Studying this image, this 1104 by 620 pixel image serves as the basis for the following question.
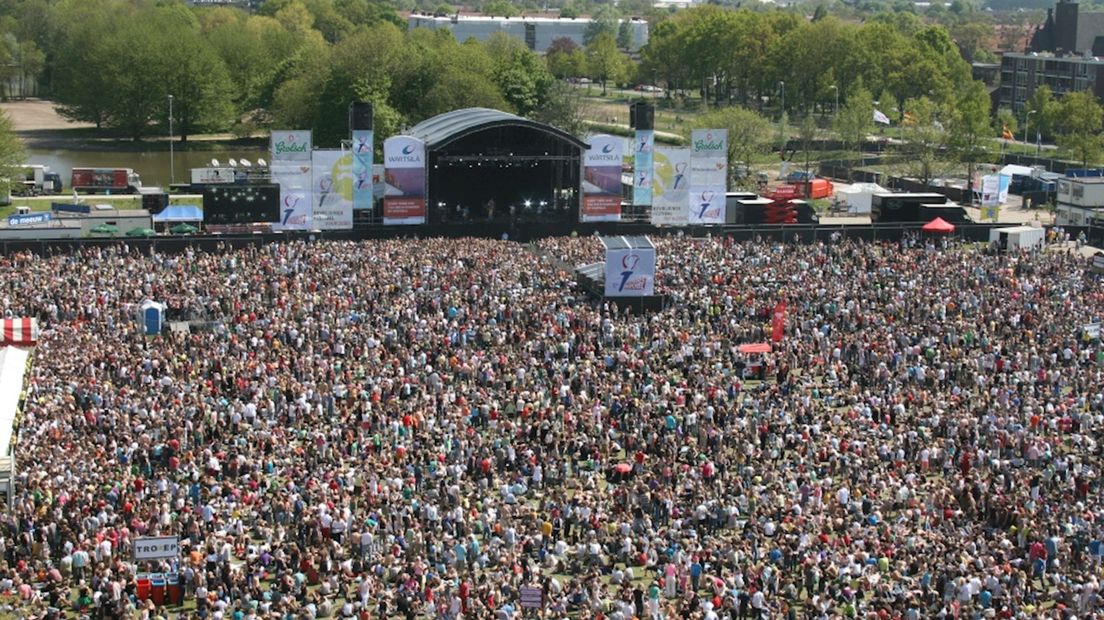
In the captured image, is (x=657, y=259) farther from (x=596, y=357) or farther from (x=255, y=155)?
(x=255, y=155)

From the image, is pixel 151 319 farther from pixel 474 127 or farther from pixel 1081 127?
pixel 1081 127

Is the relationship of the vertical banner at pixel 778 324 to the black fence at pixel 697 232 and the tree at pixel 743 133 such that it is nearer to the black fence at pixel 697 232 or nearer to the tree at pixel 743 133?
the black fence at pixel 697 232

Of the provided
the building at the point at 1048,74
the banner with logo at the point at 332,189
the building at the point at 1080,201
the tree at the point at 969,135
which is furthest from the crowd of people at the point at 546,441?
the building at the point at 1048,74

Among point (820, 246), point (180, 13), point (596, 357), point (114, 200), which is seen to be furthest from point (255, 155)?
point (596, 357)

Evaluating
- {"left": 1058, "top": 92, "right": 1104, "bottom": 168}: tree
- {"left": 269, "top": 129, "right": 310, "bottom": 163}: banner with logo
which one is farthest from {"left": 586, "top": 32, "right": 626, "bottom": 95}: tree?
{"left": 269, "top": 129, "right": 310, "bottom": 163}: banner with logo

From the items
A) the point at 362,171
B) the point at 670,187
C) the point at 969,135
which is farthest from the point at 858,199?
the point at 362,171

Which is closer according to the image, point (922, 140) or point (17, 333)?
point (17, 333)
